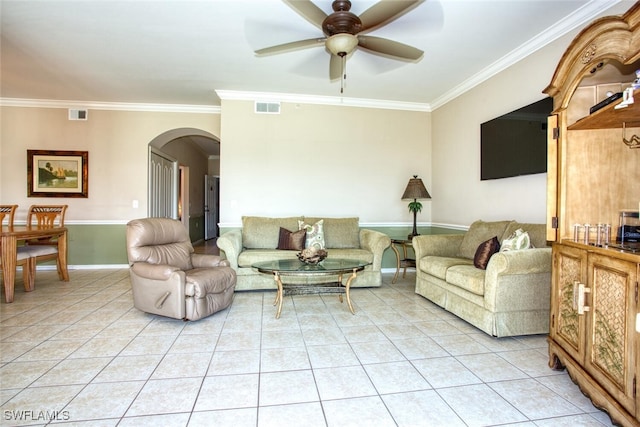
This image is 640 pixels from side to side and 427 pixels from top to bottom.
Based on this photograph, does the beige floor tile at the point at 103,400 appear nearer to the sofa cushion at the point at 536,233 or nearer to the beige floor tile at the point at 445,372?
the beige floor tile at the point at 445,372

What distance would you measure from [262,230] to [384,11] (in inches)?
121

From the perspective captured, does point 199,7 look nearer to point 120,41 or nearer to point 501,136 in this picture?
point 120,41

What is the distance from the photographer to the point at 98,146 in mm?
5164

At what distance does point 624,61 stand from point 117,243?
6361 mm

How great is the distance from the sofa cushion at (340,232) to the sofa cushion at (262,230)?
1.09 ft

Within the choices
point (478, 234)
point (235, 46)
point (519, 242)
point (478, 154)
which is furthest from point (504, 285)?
point (235, 46)

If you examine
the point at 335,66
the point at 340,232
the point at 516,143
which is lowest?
the point at 340,232

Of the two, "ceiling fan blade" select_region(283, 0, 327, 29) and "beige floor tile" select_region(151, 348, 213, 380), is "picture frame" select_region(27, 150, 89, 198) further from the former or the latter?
"ceiling fan blade" select_region(283, 0, 327, 29)

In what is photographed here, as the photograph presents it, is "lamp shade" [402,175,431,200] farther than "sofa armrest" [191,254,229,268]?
Yes

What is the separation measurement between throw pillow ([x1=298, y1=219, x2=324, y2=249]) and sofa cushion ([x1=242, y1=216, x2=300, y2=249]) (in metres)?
0.17

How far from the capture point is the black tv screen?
2996 mm

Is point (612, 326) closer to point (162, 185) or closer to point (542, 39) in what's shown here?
point (542, 39)

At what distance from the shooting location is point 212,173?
34.2 ft

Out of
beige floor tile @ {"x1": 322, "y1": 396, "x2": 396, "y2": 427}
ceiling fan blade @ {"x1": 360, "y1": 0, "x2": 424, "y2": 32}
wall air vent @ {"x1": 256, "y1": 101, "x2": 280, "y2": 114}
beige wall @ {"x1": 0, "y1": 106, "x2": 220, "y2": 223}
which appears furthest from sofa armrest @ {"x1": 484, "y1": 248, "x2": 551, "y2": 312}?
beige wall @ {"x1": 0, "y1": 106, "x2": 220, "y2": 223}
